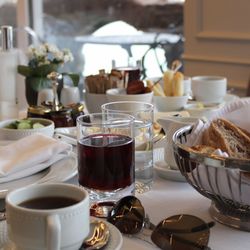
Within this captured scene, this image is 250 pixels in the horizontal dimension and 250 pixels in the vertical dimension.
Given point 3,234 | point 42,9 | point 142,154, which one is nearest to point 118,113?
point 142,154

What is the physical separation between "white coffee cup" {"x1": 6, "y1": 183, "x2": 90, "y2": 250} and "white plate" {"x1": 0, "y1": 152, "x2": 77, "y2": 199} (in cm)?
21

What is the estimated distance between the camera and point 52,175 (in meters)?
0.93

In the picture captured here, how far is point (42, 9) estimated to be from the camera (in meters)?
3.61

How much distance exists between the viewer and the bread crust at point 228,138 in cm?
82

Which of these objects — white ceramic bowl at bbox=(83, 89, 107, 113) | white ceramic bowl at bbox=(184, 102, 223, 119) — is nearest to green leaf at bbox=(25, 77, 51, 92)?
white ceramic bowl at bbox=(83, 89, 107, 113)

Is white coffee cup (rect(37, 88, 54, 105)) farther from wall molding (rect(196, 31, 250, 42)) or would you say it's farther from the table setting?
wall molding (rect(196, 31, 250, 42))

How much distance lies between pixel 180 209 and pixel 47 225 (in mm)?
311

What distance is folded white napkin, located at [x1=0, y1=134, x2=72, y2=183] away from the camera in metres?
0.93

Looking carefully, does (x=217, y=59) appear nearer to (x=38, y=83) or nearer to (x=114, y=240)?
(x=38, y=83)

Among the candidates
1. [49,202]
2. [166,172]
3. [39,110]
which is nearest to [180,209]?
[166,172]

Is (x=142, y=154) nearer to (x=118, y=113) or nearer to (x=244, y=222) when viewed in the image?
(x=118, y=113)

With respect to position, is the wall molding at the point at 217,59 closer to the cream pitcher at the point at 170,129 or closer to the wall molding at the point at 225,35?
the wall molding at the point at 225,35

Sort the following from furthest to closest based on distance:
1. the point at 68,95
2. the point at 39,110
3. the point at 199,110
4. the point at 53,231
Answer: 1. the point at 68,95
2. the point at 199,110
3. the point at 39,110
4. the point at 53,231

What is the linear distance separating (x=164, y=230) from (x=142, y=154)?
27 centimetres
